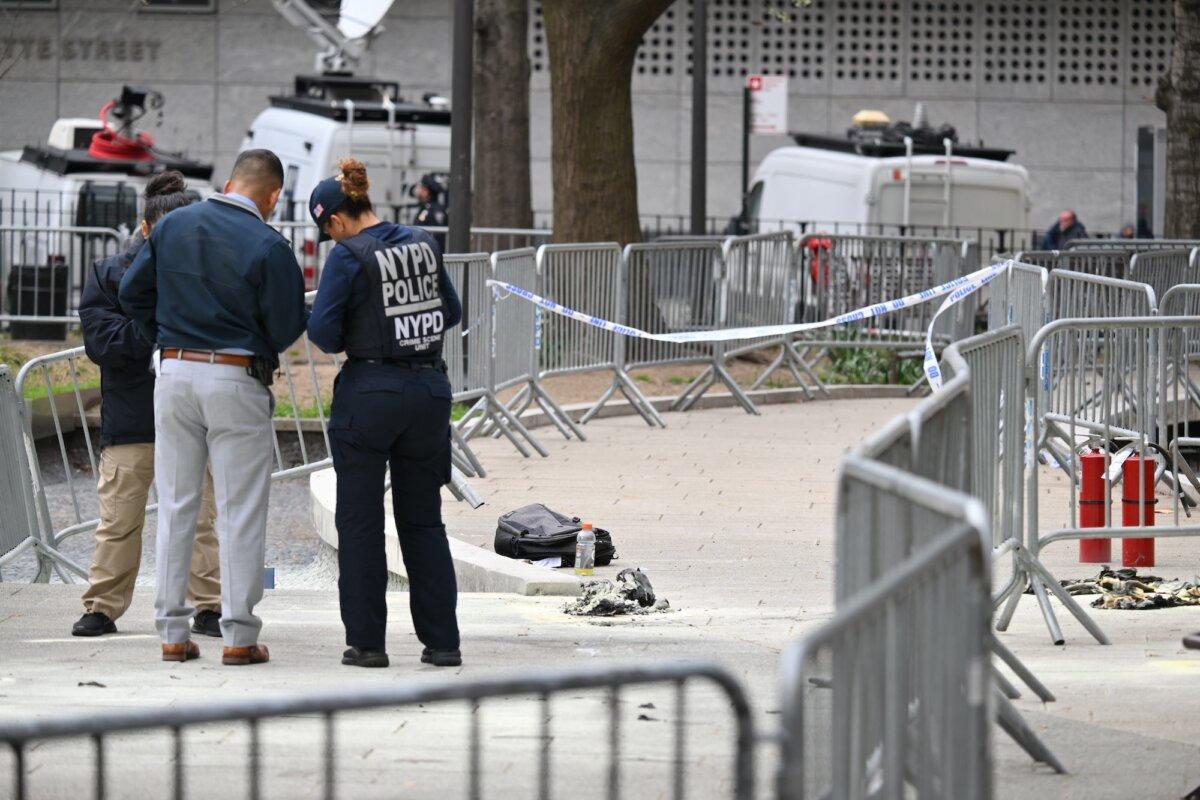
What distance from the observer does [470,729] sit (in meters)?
5.08

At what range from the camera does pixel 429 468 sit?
22.7ft

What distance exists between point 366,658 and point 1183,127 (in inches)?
629

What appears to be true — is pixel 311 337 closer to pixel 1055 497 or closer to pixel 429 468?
pixel 429 468

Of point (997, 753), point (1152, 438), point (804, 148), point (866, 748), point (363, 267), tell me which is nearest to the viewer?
point (866, 748)

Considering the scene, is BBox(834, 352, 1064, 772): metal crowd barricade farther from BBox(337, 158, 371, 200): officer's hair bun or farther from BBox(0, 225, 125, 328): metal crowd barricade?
BBox(0, 225, 125, 328): metal crowd barricade

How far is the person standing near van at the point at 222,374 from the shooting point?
6.78 m

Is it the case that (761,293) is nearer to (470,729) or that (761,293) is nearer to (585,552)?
(585,552)

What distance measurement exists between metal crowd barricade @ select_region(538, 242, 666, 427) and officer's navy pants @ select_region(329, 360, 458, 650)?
7.00 m

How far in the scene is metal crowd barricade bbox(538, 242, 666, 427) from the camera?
14273 mm

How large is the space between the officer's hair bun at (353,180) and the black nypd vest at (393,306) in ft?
0.47

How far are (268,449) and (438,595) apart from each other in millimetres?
786

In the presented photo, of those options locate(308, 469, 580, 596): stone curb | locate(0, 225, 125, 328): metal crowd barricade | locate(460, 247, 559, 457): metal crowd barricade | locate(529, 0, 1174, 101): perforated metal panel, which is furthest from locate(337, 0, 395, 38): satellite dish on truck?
locate(308, 469, 580, 596): stone curb

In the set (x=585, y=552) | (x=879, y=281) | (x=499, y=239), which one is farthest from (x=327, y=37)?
(x=585, y=552)

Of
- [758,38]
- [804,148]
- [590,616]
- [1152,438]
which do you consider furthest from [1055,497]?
[758,38]
